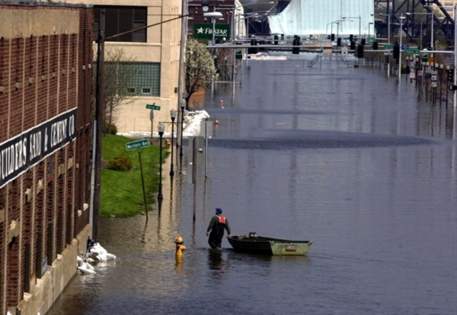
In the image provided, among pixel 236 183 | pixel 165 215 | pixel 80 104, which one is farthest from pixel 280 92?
pixel 80 104

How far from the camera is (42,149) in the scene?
3628 cm

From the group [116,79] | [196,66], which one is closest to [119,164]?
[116,79]

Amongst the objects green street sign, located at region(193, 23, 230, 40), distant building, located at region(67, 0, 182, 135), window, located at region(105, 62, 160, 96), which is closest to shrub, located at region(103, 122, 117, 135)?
distant building, located at region(67, 0, 182, 135)

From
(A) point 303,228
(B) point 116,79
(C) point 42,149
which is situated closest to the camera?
(C) point 42,149

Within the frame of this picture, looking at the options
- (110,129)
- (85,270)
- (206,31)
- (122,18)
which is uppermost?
→ (122,18)

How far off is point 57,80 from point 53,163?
6.40 ft

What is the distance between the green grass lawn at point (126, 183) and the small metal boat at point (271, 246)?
27.8ft

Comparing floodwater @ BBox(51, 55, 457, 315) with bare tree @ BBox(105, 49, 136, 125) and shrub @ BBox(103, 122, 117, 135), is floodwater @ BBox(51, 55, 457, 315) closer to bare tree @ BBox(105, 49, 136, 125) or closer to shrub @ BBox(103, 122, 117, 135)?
shrub @ BBox(103, 122, 117, 135)

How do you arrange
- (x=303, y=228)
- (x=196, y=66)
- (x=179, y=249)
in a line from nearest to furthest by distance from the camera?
(x=179, y=249), (x=303, y=228), (x=196, y=66)

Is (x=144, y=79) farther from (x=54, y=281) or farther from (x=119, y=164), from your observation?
(x=54, y=281)

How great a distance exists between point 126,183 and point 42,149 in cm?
2652

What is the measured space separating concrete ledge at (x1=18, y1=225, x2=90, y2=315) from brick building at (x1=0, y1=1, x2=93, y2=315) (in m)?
0.02

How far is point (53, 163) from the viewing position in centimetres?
3878

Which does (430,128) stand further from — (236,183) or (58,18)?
(58,18)
